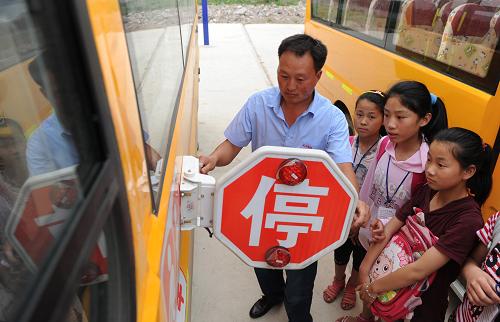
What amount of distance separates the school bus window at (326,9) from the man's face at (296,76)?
133 inches

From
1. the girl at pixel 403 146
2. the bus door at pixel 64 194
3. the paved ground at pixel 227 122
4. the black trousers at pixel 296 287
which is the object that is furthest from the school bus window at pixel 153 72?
the paved ground at pixel 227 122

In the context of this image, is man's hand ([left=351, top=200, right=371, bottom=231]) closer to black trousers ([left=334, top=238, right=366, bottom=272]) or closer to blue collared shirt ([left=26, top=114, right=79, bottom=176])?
black trousers ([left=334, top=238, right=366, bottom=272])

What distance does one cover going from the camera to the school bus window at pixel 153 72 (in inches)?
38.0

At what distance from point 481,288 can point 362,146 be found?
107cm

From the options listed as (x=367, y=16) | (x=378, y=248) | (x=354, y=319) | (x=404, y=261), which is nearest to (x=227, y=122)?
(x=367, y=16)

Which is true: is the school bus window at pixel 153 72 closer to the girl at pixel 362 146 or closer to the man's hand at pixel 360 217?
the man's hand at pixel 360 217

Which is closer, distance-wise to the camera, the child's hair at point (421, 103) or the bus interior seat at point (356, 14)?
the child's hair at point (421, 103)

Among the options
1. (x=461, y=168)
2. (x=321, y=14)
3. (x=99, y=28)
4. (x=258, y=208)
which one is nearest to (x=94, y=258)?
(x=99, y=28)

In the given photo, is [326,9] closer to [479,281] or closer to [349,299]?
[349,299]

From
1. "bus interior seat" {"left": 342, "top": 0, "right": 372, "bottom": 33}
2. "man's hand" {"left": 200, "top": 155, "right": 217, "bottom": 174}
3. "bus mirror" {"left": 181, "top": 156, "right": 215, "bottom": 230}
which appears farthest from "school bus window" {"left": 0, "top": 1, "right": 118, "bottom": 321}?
"bus interior seat" {"left": 342, "top": 0, "right": 372, "bottom": 33}

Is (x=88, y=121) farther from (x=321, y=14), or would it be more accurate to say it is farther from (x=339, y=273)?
(x=321, y=14)

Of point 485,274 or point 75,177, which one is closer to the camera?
point 75,177

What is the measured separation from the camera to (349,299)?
237cm

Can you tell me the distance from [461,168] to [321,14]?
4145mm
